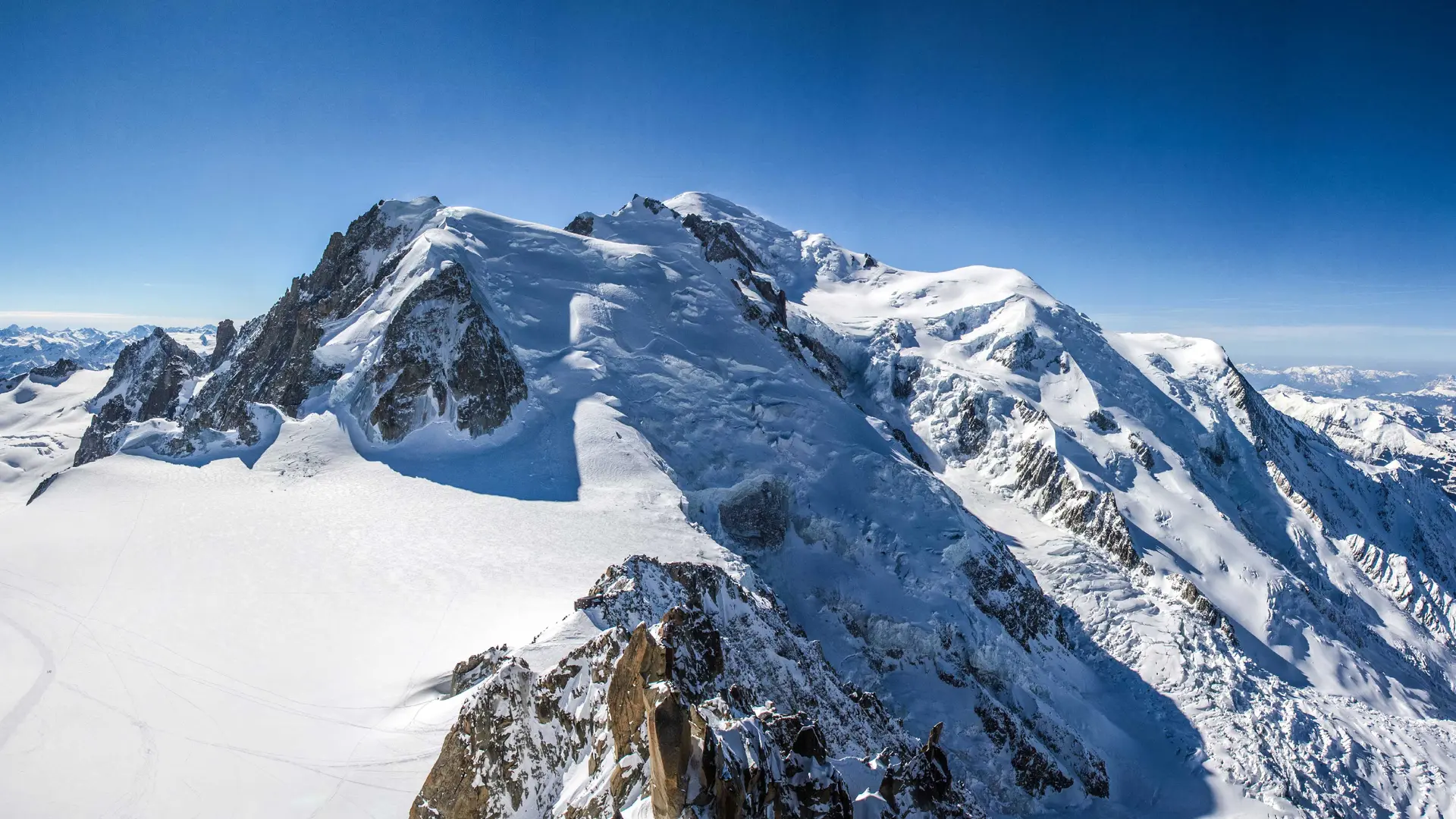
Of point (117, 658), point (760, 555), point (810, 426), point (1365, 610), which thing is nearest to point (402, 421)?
point (117, 658)

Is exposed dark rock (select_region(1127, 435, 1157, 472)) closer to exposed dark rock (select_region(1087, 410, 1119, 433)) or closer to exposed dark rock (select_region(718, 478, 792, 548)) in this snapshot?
exposed dark rock (select_region(1087, 410, 1119, 433))

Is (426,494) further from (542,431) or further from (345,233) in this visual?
(345,233)

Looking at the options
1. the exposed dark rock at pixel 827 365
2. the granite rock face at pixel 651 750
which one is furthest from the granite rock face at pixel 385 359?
the exposed dark rock at pixel 827 365

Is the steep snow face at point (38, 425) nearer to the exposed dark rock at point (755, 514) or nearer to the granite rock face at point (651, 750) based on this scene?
the exposed dark rock at point (755, 514)

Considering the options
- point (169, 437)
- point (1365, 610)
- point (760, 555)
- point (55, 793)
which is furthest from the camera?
point (1365, 610)

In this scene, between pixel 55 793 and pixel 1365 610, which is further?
pixel 1365 610

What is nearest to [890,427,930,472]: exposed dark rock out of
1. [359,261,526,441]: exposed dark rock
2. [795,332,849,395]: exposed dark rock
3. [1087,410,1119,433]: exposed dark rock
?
[795,332,849,395]: exposed dark rock

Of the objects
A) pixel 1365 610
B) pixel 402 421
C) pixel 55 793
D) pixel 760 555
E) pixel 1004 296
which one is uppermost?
pixel 1004 296
